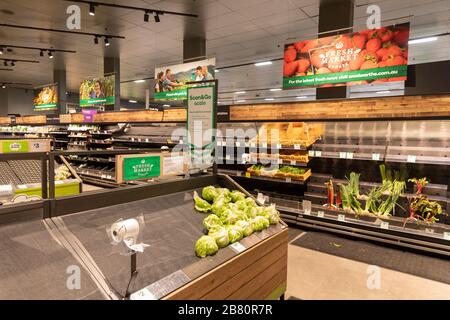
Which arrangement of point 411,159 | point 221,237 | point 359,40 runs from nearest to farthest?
point 221,237 < point 411,159 < point 359,40

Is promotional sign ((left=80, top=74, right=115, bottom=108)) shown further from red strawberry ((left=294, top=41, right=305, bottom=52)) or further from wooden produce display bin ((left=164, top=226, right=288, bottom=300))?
wooden produce display bin ((left=164, top=226, right=288, bottom=300))

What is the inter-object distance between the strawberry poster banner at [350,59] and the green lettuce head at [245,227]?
3321 millimetres

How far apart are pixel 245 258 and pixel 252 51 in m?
7.81

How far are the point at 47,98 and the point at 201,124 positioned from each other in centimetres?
1097

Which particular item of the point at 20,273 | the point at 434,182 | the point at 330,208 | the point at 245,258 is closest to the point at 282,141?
the point at 330,208

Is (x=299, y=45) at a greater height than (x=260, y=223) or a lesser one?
greater

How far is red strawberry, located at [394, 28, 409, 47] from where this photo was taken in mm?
3967

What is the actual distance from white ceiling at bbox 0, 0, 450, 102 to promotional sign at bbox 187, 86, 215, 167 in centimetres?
292

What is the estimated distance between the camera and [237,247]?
175 centimetres

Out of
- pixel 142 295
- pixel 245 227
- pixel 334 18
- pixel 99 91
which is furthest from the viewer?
pixel 99 91

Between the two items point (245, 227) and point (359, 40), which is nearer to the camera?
point (245, 227)

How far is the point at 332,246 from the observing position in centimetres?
378

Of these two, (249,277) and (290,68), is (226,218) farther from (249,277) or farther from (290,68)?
(290,68)

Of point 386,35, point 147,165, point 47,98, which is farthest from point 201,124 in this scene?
point 47,98
